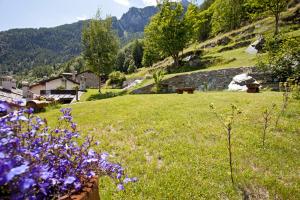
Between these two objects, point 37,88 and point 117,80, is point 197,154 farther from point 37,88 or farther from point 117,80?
point 37,88

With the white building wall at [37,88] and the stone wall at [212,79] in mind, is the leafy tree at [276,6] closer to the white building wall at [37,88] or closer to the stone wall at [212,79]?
the stone wall at [212,79]

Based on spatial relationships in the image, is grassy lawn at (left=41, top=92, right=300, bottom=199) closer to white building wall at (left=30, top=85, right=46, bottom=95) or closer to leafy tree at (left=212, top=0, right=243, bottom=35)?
leafy tree at (left=212, top=0, right=243, bottom=35)

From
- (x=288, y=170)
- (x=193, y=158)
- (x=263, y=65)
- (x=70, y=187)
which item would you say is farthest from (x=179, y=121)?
(x=263, y=65)

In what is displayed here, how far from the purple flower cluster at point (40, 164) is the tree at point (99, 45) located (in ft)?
110

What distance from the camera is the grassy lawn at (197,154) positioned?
5.37 meters

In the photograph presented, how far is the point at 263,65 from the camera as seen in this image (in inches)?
833

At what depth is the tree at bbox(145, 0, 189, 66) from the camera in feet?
128

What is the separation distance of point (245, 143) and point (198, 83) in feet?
64.2

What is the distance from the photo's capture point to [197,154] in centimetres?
694

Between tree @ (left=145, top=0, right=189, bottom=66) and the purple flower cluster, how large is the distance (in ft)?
121

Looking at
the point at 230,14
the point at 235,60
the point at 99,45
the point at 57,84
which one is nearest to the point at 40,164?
the point at 235,60

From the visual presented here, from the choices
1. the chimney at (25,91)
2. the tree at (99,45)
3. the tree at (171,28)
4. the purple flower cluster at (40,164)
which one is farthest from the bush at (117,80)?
the purple flower cluster at (40,164)

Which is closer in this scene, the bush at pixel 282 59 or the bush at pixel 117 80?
the bush at pixel 282 59

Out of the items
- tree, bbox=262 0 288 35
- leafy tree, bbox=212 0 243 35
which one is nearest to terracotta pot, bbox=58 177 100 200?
tree, bbox=262 0 288 35
